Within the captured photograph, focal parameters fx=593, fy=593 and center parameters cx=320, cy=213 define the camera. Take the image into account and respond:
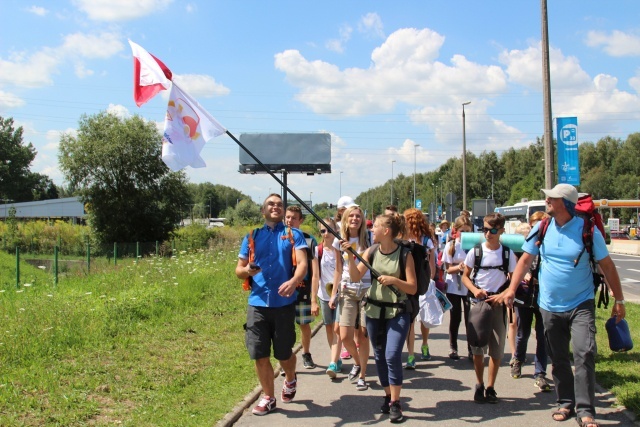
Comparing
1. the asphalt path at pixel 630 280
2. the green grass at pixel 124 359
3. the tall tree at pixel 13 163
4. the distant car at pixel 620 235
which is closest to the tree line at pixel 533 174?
the distant car at pixel 620 235

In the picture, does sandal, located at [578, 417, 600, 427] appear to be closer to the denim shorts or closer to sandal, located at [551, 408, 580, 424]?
sandal, located at [551, 408, 580, 424]

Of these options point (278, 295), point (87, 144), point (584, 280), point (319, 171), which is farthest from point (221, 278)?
point (87, 144)

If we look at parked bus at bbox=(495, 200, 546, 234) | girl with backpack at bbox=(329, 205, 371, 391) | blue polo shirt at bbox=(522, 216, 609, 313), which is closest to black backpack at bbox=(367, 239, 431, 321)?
girl with backpack at bbox=(329, 205, 371, 391)

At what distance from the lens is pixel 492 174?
105m

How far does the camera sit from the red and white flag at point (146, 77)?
502cm

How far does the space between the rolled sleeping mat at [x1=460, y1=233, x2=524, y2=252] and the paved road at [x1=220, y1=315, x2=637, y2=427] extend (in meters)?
1.43

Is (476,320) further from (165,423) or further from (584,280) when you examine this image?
(165,423)

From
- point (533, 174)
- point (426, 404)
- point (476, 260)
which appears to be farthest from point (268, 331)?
point (533, 174)

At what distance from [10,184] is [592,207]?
93440 millimetres

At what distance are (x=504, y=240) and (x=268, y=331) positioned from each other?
247cm

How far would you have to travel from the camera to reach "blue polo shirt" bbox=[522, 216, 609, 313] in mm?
4730

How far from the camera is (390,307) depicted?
16.8ft

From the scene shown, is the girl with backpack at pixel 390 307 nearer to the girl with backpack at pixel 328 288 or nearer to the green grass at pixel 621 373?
the girl with backpack at pixel 328 288

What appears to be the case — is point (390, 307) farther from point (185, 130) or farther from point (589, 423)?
point (185, 130)
